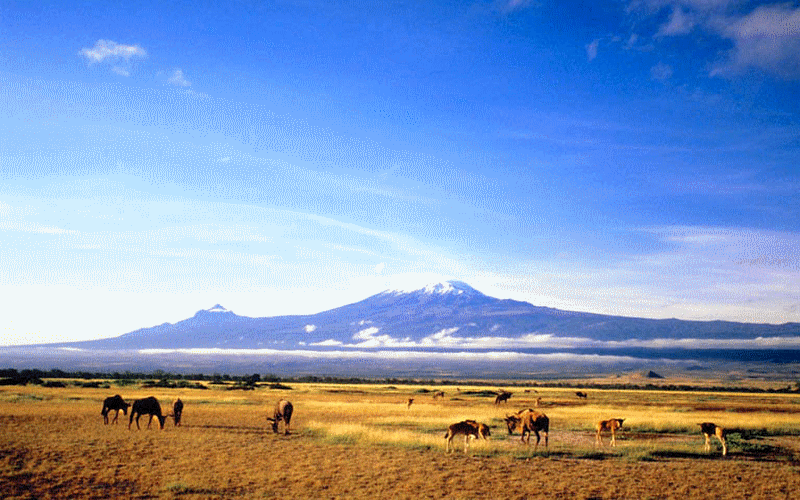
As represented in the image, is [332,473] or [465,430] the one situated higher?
[465,430]

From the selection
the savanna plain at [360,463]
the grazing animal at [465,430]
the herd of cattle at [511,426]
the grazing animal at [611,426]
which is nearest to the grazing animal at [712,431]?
the herd of cattle at [511,426]

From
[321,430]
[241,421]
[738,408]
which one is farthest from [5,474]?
[738,408]

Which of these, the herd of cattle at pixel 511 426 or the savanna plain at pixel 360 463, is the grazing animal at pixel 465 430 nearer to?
the herd of cattle at pixel 511 426

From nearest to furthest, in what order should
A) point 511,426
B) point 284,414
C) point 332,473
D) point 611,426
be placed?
point 332,473 < point 611,426 < point 284,414 < point 511,426

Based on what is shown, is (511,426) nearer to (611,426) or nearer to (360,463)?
(611,426)

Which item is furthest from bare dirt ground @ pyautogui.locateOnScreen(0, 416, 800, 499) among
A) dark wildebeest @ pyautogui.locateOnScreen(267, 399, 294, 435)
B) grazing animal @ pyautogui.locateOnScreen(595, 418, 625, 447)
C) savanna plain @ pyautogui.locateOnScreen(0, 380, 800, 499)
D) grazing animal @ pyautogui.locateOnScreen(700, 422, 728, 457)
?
dark wildebeest @ pyautogui.locateOnScreen(267, 399, 294, 435)

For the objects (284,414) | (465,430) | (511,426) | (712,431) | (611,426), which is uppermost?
(465,430)

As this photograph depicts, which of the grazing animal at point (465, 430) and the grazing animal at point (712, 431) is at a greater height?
the grazing animal at point (465, 430)

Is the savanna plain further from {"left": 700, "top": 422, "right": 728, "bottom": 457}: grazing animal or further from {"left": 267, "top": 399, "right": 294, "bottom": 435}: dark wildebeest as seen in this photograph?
{"left": 267, "top": 399, "right": 294, "bottom": 435}: dark wildebeest

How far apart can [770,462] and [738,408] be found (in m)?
35.9

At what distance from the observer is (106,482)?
16.1 meters

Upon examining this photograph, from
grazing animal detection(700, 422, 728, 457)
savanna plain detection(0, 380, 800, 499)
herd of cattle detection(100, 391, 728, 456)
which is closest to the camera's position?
savanna plain detection(0, 380, 800, 499)

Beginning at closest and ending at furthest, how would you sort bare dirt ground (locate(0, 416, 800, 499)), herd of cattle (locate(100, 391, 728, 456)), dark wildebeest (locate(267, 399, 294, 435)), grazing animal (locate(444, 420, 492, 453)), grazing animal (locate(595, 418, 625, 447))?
bare dirt ground (locate(0, 416, 800, 499)) → grazing animal (locate(444, 420, 492, 453)) → herd of cattle (locate(100, 391, 728, 456)) → grazing animal (locate(595, 418, 625, 447)) → dark wildebeest (locate(267, 399, 294, 435))

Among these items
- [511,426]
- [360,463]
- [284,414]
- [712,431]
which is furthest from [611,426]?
[284,414]
